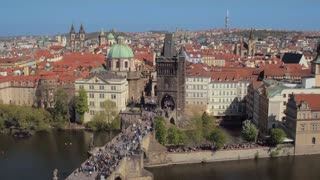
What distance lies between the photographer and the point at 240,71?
8431 cm

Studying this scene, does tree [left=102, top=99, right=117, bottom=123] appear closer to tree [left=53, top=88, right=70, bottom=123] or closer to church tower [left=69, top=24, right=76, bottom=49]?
tree [left=53, top=88, right=70, bottom=123]

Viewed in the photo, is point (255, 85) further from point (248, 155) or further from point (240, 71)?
point (248, 155)

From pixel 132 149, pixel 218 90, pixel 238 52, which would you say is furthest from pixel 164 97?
pixel 238 52

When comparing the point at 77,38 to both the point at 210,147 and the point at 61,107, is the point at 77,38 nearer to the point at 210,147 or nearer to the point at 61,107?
the point at 61,107

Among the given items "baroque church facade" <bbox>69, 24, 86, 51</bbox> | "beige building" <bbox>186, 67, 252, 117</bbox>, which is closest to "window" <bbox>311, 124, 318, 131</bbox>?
"beige building" <bbox>186, 67, 252, 117</bbox>

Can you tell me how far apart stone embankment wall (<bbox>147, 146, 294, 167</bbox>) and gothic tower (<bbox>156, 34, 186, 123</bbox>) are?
16171 mm

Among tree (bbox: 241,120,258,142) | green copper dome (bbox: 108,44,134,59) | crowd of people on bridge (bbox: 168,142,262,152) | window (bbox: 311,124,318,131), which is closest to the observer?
crowd of people on bridge (bbox: 168,142,262,152)

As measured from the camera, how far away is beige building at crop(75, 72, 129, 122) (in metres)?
71.6

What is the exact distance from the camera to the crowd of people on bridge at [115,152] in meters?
40.0

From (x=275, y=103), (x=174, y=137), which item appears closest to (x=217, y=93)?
(x=275, y=103)

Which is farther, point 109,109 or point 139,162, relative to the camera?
point 109,109

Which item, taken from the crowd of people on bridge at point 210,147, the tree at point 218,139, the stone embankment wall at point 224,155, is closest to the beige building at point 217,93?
the crowd of people on bridge at point 210,147

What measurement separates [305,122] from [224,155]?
1006cm

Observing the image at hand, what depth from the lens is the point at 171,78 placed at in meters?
71.4
